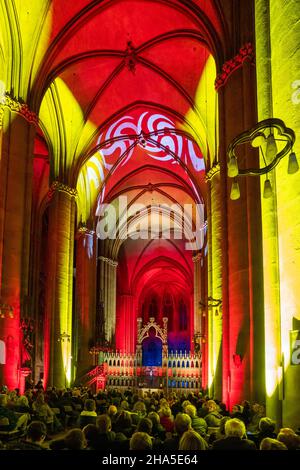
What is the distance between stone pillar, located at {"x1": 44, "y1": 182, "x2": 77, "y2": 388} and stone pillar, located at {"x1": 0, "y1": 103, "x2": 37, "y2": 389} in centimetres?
525

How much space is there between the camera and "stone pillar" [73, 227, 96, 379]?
27469mm

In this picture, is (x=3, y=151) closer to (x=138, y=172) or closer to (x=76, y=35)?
(x=76, y=35)

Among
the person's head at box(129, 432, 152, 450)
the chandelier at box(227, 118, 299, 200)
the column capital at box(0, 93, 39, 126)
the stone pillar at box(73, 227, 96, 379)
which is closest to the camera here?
the person's head at box(129, 432, 152, 450)

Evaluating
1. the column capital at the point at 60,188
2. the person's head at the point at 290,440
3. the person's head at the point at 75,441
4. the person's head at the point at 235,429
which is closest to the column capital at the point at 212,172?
the column capital at the point at 60,188

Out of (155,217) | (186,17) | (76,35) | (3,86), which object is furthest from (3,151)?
(155,217)

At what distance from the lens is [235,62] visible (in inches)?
567

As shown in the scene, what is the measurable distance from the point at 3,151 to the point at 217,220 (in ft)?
26.7

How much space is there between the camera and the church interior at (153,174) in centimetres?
751

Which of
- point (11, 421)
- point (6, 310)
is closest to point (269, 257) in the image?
point (11, 421)

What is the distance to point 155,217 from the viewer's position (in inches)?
1497

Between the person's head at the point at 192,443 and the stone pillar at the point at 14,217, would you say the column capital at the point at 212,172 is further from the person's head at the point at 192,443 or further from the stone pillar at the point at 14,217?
the person's head at the point at 192,443

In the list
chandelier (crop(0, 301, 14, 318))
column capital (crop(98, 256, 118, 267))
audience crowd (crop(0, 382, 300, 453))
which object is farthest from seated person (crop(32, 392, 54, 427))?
column capital (crop(98, 256, 118, 267))

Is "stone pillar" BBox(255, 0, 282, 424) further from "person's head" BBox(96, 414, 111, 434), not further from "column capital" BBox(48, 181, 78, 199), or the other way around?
"column capital" BBox(48, 181, 78, 199)
